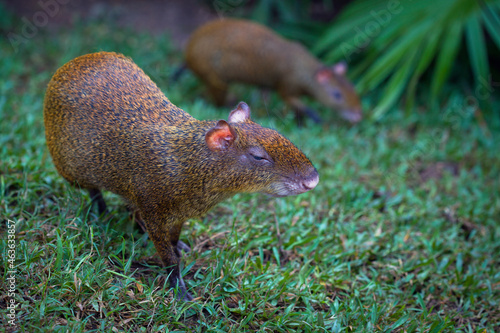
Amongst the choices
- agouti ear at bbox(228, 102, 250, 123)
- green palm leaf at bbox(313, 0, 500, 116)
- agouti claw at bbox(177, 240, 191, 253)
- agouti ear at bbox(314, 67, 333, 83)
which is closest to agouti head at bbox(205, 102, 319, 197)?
agouti ear at bbox(228, 102, 250, 123)

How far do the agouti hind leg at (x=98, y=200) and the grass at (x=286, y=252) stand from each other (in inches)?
3.5

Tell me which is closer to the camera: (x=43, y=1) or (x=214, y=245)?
(x=214, y=245)

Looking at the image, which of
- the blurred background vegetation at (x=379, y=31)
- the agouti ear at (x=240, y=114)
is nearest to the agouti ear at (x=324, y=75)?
the blurred background vegetation at (x=379, y=31)

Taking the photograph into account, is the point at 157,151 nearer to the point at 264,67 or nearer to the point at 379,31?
the point at 264,67

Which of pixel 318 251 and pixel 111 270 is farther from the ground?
pixel 111 270

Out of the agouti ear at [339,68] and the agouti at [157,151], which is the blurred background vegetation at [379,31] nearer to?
the agouti ear at [339,68]

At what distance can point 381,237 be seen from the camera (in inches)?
144

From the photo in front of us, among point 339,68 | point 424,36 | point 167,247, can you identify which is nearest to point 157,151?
point 167,247

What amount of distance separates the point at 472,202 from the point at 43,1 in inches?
287

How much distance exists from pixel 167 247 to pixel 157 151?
1.79 ft

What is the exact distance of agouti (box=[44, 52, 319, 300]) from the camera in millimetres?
2432

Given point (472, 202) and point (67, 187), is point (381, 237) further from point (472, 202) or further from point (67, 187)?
point (67, 187)

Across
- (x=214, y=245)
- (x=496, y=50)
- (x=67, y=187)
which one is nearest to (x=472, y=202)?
(x=214, y=245)

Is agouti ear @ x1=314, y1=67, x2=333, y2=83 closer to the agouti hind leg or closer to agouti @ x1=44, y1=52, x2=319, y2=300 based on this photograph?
agouti @ x1=44, y1=52, x2=319, y2=300
